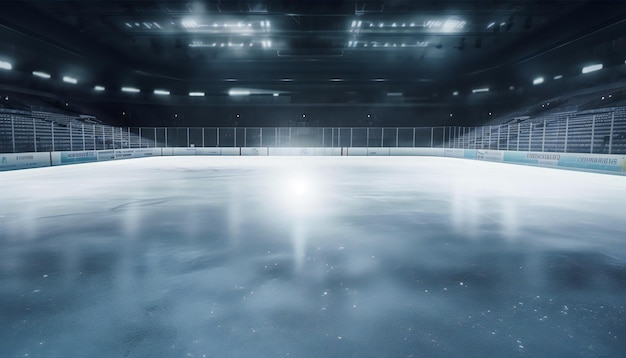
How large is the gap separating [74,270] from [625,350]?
447 centimetres

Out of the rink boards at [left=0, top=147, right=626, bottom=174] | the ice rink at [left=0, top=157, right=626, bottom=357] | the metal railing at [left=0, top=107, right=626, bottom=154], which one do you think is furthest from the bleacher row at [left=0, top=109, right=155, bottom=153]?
the ice rink at [left=0, top=157, right=626, bottom=357]

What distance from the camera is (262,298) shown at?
2953 millimetres

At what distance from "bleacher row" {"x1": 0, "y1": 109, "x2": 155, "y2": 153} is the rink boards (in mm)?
741

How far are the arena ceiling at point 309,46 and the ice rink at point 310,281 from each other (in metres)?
11.4

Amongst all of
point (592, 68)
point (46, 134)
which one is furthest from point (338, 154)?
point (46, 134)

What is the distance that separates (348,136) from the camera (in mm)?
36250

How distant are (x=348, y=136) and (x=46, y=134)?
24258mm

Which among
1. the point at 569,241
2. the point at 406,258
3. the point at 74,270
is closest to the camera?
the point at 74,270

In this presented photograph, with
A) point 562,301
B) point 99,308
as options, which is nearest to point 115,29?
point 99,308

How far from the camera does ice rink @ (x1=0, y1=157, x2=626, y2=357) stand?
2320 mm

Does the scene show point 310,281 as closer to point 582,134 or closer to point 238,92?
point 582,134

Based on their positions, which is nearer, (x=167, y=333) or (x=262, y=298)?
(x=167, y=333)

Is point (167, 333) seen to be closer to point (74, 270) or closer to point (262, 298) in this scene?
point (262, 298)

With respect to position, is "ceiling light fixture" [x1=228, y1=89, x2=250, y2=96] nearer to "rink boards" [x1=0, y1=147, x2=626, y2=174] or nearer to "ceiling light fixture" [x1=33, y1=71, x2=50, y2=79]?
"rink boards" [x1=0, y1=147, x2=626, y2=174]
